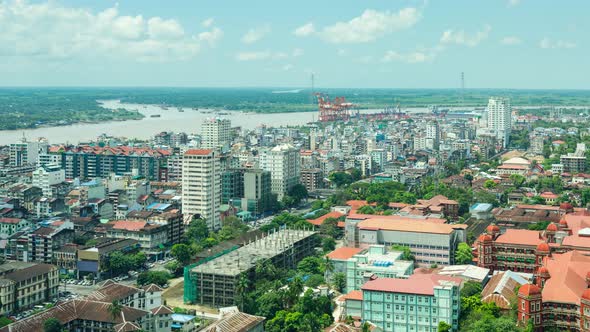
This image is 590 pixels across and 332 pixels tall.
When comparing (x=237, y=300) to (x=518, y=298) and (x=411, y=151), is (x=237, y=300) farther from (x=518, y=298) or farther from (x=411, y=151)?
(x=411, y=151)

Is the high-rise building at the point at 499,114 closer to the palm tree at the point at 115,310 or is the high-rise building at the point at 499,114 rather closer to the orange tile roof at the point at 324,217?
the orange tile roof at the point at 324,217

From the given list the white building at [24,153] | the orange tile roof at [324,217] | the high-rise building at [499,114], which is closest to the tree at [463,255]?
the orange tile roof at [324,217]

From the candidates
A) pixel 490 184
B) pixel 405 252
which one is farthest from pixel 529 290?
pixel 490 184

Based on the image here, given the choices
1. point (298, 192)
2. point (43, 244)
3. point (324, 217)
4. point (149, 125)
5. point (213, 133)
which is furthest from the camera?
point (149, 125)

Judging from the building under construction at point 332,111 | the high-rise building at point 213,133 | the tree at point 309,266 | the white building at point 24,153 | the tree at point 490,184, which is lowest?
the tree at point 309,266

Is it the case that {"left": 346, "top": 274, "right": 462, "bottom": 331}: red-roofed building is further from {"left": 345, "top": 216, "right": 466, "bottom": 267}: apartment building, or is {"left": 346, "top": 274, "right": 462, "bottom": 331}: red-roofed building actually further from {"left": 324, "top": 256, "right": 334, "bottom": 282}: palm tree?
{"left": 345, "top": 216, "right": 466, "bottom": 267}: apartment building

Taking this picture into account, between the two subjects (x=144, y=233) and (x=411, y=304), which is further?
(x=144, y=233)

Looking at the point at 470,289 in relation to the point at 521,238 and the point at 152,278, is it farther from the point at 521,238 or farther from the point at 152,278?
the point at 152,278
